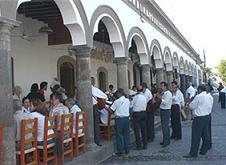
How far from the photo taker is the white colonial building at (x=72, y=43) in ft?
20.6

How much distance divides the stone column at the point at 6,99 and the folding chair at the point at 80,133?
221 cm

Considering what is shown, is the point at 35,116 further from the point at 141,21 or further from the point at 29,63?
the point at 141,21

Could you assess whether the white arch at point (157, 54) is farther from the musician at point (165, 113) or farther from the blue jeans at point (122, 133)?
the blue jeans at point (122, 133)

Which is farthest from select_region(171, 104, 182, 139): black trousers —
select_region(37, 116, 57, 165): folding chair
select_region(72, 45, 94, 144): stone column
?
select_region(37, 116, 57, 165): folding chair

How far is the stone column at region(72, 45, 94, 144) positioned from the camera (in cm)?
951

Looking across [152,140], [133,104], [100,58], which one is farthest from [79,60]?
[100,58]

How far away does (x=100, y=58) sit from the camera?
768 inches

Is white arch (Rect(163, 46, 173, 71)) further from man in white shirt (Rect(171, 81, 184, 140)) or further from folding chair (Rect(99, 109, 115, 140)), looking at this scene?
folding chair (Rect(99, 109, 115, 140))

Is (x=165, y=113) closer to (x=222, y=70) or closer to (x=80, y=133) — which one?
(x=80, y=133)

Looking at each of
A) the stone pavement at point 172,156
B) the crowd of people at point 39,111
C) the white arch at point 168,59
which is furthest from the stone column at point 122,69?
the white arch at point 168,59

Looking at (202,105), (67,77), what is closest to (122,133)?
(202,105)

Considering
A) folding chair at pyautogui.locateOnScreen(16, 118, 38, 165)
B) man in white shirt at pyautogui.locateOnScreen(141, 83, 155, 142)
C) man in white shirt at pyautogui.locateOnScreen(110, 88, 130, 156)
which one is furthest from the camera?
man in white shirt at pyautogui.locateOnScreen(141, 83, 155, 142)

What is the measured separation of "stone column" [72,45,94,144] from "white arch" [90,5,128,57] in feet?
2.42

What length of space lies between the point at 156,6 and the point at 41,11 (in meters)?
9.71
